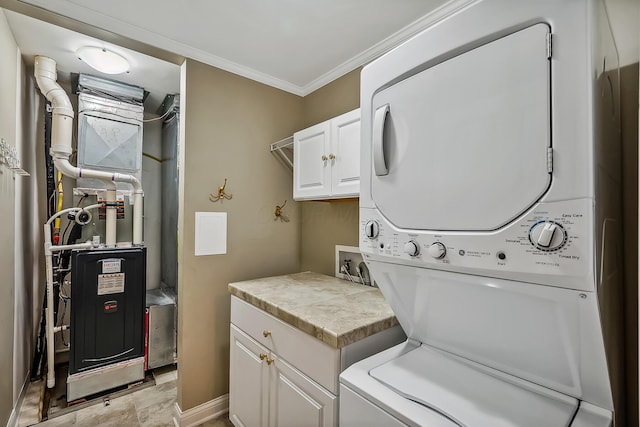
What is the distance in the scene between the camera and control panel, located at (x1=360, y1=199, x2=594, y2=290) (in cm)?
63

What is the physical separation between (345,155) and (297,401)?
123cm

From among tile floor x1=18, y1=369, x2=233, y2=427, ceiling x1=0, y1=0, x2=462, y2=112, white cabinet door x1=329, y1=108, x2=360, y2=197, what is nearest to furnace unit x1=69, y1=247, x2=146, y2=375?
tile floor x1=18, y1=369, x2=233, y2=427

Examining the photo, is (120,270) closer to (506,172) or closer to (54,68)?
(54,68)

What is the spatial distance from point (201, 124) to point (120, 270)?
1.35m

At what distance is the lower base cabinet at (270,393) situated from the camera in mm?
1209

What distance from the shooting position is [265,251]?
2.28m

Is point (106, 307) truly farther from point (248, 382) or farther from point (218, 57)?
point (218, 57)

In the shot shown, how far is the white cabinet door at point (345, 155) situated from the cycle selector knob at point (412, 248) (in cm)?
75

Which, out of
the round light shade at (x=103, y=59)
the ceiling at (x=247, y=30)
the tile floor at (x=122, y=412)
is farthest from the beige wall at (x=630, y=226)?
the round light shade at (x=103, y=59)

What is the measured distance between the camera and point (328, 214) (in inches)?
87.4

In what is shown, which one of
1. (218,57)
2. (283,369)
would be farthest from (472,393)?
(218,57)

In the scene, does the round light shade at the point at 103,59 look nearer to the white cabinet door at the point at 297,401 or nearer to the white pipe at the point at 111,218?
the white pipe at the point at 111,218

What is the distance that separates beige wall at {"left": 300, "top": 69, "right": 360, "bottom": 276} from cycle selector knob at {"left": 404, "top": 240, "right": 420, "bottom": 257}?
1.06 meters

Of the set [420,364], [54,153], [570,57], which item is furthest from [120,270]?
[570,57]
